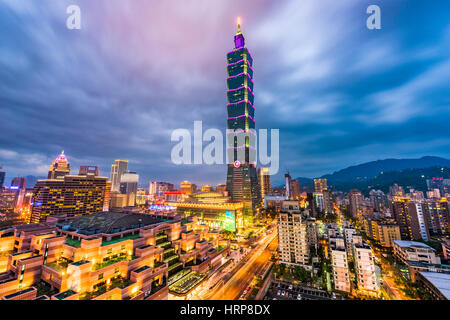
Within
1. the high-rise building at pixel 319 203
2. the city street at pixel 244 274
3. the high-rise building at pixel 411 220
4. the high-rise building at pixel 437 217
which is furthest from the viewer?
the high-rise building at pixel 319 203

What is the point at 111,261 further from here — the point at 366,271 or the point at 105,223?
the point at 366,271

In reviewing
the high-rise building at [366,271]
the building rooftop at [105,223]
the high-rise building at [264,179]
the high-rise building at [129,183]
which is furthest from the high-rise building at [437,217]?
the high-rise building at [129,183]

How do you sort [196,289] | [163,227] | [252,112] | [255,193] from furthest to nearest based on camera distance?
[252,112], [255,193], [163,227], [196,289]

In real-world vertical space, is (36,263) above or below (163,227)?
below

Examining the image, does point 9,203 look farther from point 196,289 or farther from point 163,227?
point 196,289

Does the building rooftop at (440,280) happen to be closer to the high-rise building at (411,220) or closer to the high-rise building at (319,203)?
the high-rise building at (411,220)

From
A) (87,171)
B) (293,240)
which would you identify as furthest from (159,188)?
(293,240)
